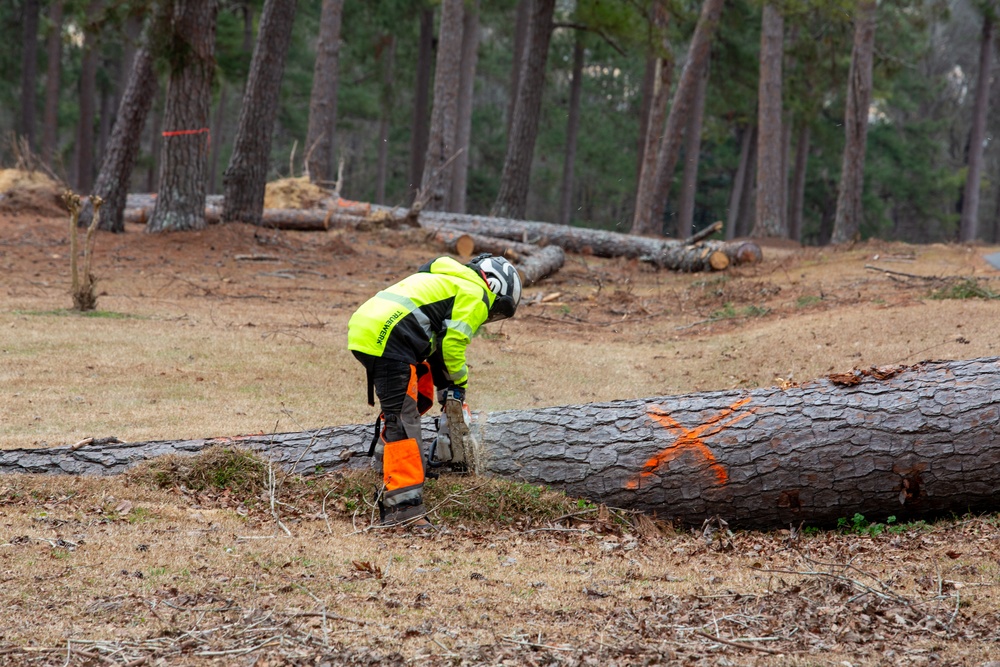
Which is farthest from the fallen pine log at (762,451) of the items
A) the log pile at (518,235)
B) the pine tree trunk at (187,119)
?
the log pile at (518,235)

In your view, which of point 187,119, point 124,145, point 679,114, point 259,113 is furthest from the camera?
point 679,114

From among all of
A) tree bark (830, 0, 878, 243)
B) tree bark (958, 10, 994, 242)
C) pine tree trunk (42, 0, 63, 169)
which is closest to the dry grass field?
tree bark (830, 0, 878, 243)

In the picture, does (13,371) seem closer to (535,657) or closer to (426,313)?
(426,313)

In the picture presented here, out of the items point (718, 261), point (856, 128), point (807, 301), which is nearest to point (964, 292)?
point (807, 301)

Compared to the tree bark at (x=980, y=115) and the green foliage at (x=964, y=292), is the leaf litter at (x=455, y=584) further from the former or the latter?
the tree bark at (x=980, y=115)

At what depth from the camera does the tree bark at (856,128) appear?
72.0ft

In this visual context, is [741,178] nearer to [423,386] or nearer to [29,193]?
[29,193]

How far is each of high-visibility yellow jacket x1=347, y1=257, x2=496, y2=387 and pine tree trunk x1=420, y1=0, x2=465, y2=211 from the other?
15.6 meters

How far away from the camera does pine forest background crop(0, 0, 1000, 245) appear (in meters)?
28.2

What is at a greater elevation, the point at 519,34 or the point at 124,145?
the point at 519,34

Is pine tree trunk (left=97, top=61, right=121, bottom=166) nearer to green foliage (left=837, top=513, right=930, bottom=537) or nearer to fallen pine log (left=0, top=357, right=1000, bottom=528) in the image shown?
fallen pine log (left=0, top=357, right=1000, bottom=528)

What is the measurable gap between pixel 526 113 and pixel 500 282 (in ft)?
51.3

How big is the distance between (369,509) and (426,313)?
50.6 inches

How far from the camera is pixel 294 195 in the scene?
65.5 ft
